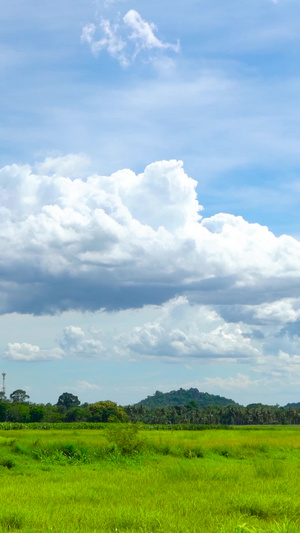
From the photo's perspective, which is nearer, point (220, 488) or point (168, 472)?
point (220, 488)

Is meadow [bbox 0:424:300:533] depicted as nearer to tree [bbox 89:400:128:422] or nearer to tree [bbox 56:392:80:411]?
tree [bbox 89:400:128:422]

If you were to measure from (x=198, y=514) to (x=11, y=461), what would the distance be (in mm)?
11581

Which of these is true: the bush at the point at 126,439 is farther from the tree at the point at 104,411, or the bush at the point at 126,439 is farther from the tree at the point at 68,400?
the tree at the point at 68,400

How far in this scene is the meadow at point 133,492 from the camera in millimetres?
10297

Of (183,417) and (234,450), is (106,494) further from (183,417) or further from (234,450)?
(183,417)

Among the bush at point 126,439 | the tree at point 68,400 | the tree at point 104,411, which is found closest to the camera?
the bush at point 126,439

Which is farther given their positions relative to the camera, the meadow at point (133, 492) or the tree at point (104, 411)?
the tree at point (104, 411)

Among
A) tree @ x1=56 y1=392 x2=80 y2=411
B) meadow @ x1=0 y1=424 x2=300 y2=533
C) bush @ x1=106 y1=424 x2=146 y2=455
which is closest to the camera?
meadow @ x1=0 y1=424 x2=300 y2=533

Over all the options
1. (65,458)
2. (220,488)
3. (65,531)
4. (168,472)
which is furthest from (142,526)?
(65,458)

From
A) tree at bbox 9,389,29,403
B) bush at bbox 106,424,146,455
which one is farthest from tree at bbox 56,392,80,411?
bush at bbox 106,424,146,455

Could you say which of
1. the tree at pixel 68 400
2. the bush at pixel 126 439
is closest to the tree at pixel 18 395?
the tree at pixel 68 400

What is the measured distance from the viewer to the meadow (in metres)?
10.3

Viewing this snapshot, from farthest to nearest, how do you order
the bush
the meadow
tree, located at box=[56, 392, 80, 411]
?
tree, located at box=[56, 392, 80, 411], the bush, the meadow

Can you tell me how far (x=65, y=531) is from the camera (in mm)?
9367
